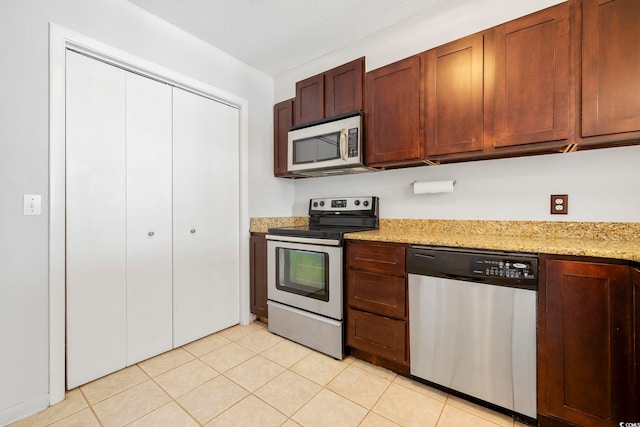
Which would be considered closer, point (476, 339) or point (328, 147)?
point (476, 339)

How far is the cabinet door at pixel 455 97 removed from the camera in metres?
1.71

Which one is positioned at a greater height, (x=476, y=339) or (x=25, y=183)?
(x=25, y=183)

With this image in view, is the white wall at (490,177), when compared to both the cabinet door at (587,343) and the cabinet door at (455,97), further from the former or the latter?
the cabinet door at (587,343)

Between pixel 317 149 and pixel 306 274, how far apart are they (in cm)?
108

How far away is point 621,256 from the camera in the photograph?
3.69 ft

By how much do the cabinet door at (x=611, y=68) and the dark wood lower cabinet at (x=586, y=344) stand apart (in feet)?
2.34

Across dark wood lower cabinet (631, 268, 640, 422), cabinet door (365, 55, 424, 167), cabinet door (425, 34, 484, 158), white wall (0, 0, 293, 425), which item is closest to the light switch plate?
white wall (0, 0, 293, 425)

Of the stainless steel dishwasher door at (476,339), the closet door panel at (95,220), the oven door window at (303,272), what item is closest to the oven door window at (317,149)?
the oven door window at (303,272)

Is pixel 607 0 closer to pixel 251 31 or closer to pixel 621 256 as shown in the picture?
pixel 621 256

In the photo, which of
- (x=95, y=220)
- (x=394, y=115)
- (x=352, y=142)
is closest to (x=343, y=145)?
(x=352, y=142)

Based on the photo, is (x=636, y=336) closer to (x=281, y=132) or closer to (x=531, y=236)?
(x=531, y=236)

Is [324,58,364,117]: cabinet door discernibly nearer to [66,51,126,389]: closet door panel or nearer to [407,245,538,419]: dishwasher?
[407,245,538,419]: dishwasher

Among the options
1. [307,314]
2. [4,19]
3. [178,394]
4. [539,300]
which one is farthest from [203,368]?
[4,19]

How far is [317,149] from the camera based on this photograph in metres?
2.41
